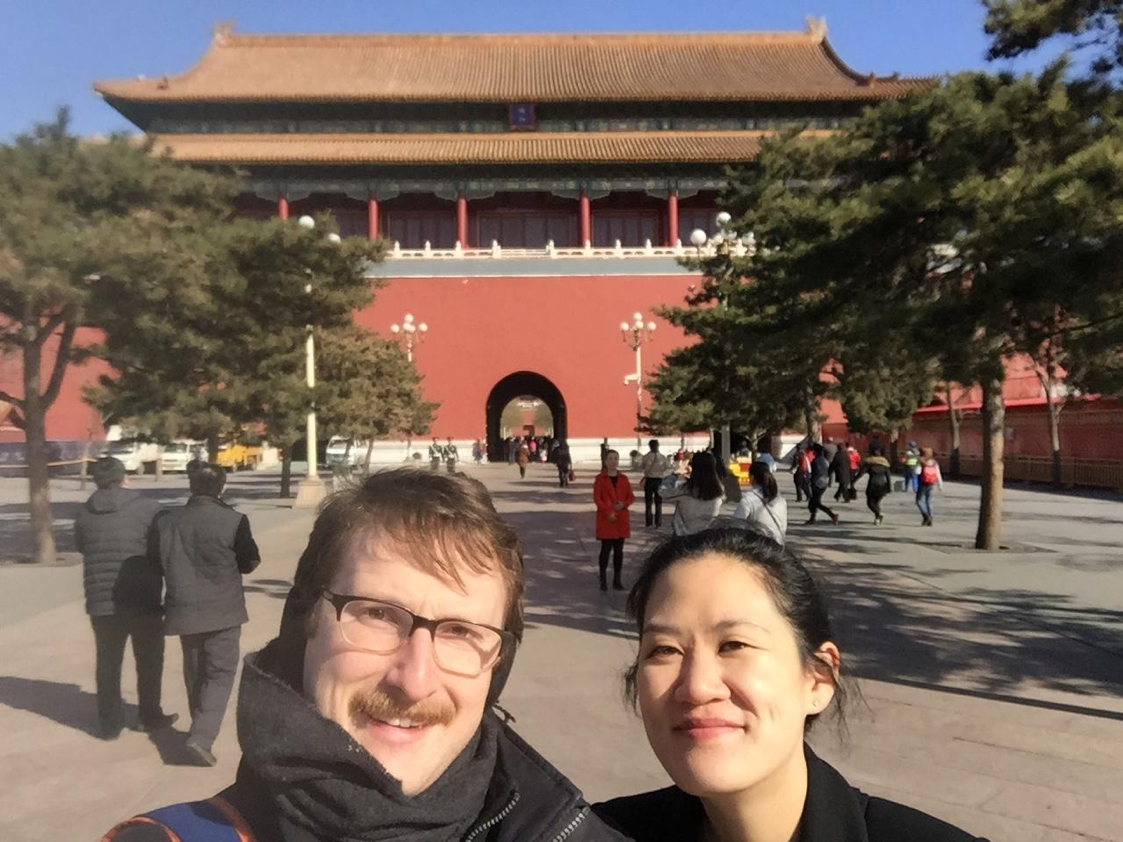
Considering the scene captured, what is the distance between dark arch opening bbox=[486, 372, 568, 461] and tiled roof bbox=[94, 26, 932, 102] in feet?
30.3

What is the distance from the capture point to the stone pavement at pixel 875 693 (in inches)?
159

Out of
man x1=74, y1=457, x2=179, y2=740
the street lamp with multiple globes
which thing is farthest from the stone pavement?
the street lamp with multiple globes

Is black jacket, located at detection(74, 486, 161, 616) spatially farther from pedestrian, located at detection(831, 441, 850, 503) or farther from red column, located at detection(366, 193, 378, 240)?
red column, located at detection(366, 193, 378, 240)

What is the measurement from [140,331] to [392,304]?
20.2m

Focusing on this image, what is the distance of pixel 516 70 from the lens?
34250 mm

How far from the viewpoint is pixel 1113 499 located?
1791 cm

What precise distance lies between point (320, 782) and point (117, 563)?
4.24 meters

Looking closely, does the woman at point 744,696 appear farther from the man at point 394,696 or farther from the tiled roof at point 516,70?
the tiled roof at point 516,70

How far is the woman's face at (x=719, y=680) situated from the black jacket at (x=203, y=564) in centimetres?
366

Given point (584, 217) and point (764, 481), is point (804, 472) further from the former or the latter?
point (584, 217)

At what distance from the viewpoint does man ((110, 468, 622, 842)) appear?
46.9 inches

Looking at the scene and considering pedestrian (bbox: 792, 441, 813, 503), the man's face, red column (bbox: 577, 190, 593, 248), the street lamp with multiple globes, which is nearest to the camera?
the man's face

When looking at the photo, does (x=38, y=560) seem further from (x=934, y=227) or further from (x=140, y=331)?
(x=934, y=227)

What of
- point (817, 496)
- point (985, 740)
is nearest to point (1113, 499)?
point (817, 496)
